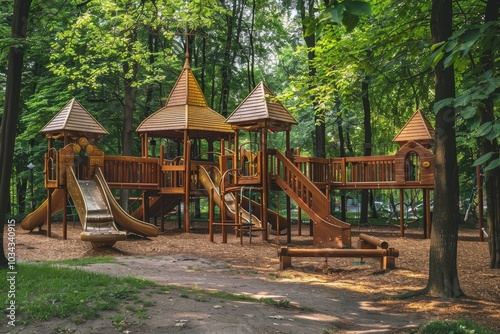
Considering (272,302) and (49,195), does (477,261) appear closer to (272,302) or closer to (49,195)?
(272,302)

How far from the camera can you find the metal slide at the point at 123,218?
52.1 ft

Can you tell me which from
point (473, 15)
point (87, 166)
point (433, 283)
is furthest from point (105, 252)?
point (473, 15)

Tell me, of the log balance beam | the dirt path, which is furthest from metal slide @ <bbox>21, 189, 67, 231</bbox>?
the log balance beam

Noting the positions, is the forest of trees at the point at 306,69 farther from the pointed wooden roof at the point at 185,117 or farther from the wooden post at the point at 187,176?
the wooden post at the point at 187,176

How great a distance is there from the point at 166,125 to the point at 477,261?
12621mm

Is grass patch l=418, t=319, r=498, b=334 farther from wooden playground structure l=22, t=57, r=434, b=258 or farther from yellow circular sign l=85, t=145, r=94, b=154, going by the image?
yellow circular sign l=85, t=145, r=94, b=154

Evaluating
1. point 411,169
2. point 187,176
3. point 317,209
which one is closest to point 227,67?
point 187,176

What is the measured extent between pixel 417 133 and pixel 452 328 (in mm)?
14323

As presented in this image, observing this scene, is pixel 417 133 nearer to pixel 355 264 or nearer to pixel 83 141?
pixel 355 264

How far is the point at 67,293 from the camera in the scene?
6723 mm

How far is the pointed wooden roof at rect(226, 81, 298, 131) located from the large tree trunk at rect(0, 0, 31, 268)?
902cm

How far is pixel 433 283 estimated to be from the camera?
332 inches

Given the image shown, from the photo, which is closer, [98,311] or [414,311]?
[98,311]

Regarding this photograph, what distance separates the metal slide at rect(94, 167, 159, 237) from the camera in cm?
1587
